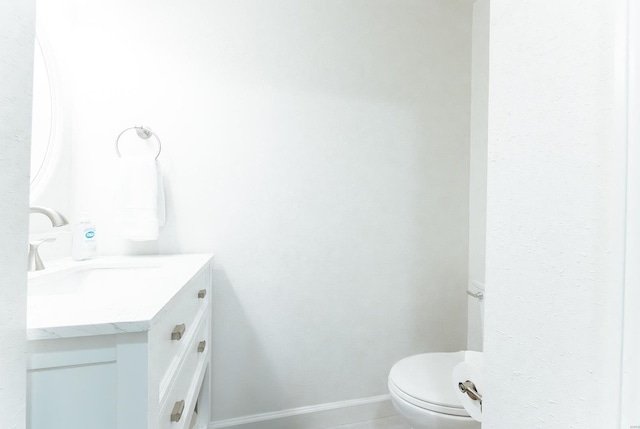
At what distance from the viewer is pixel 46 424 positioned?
47cm

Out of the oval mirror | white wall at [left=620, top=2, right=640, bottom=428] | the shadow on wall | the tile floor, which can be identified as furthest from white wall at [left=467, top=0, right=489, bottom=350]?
the oval mirror

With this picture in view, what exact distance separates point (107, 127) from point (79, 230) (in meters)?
0.45

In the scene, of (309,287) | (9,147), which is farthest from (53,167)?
(309,287)

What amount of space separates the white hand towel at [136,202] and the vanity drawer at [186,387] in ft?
1.44

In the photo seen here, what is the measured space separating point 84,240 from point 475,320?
75.3 inches

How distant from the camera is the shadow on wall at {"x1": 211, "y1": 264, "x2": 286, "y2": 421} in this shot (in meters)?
1.33

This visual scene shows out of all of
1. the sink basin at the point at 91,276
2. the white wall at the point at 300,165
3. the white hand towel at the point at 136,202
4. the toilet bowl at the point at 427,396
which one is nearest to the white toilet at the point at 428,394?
the toilet bowl at the point at 427,396

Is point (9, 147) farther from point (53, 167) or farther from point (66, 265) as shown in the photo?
point (53, 167)

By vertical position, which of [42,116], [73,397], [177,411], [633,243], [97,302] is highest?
[42,116]

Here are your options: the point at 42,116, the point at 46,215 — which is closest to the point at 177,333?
the point at 46,215

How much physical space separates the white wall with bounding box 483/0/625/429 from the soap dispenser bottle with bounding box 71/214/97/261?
52.9 inches

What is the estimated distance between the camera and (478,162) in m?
1.61

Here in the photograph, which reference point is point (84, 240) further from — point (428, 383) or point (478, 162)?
point (478, 162)

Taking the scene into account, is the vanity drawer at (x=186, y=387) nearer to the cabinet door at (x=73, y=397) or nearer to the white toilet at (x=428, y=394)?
the cabinet door at (x=73, y=397)
